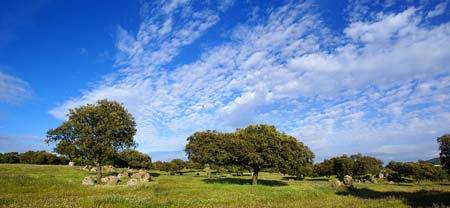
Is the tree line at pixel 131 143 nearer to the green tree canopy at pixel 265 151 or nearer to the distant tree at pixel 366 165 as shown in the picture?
the green tree canopy at pixel 265 151

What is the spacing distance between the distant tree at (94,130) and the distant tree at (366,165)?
8029 centimetres

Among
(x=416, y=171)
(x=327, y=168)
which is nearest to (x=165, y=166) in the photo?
(x=327, y=168)

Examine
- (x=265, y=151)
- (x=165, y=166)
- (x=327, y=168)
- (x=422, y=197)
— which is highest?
(x=265, y=151)

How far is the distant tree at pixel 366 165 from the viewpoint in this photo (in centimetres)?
9294

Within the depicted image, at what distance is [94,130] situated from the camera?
46594 millimetres

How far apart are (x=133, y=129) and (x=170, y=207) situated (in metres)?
31.4

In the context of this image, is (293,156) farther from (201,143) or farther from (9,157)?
(9,157)

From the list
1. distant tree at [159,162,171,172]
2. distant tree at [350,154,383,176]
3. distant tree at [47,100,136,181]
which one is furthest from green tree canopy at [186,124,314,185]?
distant tree at [159,162,171,172]

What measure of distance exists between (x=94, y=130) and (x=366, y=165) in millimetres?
84935

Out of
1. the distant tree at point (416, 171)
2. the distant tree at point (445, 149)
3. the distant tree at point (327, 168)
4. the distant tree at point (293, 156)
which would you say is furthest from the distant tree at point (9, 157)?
the distant tree at point (416, 171)

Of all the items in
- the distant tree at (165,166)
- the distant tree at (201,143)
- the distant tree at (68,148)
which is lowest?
the distant tree at (165,166)

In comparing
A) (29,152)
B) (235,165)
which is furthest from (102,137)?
(29,152)

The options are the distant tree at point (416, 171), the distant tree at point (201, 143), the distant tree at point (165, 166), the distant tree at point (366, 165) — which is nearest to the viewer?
the distant tree at point (201, 143)

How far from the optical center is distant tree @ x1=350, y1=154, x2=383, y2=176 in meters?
Answer: 92.9
